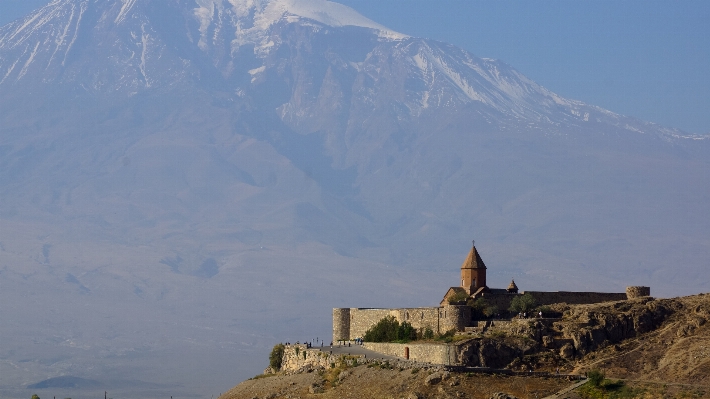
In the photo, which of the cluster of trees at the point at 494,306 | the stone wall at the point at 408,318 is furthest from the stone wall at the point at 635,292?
the stone wall at the point at 408,318

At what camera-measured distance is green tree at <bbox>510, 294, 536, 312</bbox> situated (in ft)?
211

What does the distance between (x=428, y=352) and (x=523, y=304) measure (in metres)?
7.58

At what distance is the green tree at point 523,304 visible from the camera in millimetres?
64188

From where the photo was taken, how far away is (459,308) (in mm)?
62812

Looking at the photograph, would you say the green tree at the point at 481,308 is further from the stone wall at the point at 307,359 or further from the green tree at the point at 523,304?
the stone wall at the point at 307,359

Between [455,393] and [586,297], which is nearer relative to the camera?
[455,393]

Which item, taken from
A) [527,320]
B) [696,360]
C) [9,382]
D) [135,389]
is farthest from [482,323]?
[9,382]

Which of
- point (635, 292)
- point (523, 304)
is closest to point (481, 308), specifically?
point (523, 304)

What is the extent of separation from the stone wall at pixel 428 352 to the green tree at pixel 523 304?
629 cm

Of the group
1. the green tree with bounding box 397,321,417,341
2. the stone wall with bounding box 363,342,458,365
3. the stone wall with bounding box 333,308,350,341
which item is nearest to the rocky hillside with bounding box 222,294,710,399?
the stone wall with bounding box 363,342,458,365

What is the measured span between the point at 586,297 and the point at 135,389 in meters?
104

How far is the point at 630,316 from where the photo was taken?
199 ft

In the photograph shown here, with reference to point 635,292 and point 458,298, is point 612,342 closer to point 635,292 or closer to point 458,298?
point 635,292

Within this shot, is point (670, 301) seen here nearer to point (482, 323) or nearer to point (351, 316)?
point (482, 323)
